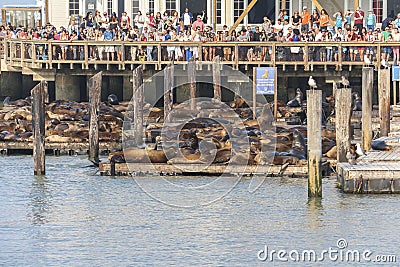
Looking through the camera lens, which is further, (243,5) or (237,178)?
(243,5)

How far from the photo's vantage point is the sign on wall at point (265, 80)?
130 feet

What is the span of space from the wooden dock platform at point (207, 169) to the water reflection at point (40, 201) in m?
1.57

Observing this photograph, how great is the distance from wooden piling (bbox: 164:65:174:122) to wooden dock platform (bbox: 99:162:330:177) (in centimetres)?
809

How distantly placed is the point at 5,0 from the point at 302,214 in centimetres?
9840

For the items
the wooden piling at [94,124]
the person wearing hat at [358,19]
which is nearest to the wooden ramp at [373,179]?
the wooden piling at [94,124]

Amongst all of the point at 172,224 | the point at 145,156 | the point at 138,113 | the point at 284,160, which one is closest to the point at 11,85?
the point at 138,113

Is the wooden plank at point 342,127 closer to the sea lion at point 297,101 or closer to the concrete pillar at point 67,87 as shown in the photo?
the sea lion at point 297,101

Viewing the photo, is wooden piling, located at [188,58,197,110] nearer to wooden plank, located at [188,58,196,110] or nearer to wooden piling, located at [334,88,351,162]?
wooden plank, located at [188,58,196,110]

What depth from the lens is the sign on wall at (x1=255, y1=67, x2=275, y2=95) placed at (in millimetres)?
39625

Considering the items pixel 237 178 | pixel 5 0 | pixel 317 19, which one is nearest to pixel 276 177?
pixel 237 178

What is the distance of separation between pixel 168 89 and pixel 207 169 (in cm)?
1094

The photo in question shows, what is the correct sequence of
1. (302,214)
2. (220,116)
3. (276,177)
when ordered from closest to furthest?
(302,214) → (276,177) → (220,116)

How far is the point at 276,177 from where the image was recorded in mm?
Result: 31578

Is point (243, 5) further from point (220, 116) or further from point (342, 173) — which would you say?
point (342, 173)
